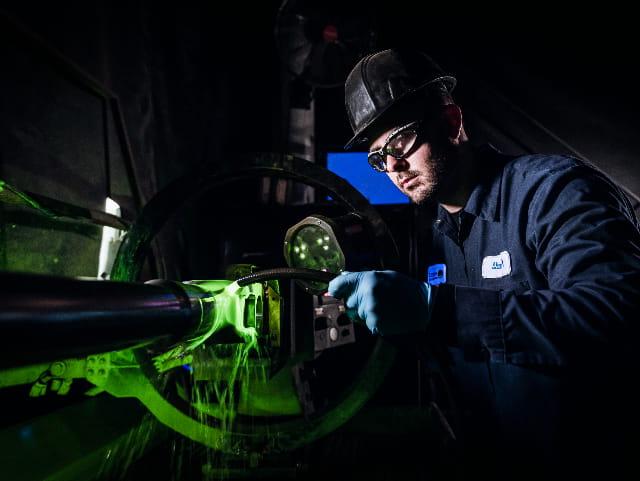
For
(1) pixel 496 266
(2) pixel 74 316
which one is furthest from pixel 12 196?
(1) pixel 496 266

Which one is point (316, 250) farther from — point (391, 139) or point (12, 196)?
point (12, 196)

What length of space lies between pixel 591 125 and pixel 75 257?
3.53 meters

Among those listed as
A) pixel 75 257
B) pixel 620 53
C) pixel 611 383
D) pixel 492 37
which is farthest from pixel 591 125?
pixel 75 257

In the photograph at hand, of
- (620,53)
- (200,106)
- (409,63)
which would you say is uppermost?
(620,53)

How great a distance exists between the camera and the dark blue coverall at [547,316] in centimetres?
90

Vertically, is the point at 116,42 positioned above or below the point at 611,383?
above

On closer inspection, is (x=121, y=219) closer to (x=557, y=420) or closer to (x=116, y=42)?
(x=116, y=42)

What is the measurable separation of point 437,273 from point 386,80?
105 centimetres

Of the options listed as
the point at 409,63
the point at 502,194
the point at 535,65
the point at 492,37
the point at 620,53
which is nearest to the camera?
the point at 502,194

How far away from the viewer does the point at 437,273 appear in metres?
2.03

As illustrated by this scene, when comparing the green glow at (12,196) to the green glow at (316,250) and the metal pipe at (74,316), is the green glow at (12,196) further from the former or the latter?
the green glow at (316,250)

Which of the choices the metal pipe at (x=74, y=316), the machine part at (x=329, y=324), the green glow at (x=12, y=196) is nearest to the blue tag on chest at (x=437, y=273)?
the machine part at (x=329, y=324)

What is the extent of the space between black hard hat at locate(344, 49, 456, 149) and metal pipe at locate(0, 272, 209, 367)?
108 cm

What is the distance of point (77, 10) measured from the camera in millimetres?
1625
